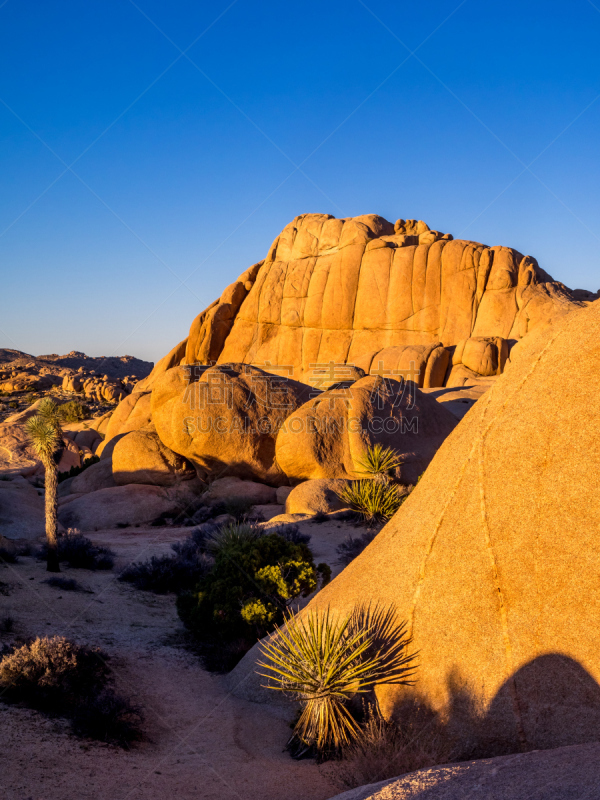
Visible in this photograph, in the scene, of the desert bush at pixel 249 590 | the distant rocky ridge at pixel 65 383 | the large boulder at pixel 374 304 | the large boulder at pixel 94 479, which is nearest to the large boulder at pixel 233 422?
the large boulder at pixel 94 479

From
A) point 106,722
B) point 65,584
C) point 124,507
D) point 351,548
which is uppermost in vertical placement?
point 124,507

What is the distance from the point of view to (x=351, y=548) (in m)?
11.1

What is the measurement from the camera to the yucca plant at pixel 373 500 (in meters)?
13.4

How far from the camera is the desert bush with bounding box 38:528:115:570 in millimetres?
11172

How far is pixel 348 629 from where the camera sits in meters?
4.88

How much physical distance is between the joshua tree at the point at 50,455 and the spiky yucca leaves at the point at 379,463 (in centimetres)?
822

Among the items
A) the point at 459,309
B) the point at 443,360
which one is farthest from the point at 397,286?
the point at 443,360

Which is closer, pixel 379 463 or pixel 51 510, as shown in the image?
pixel 51 510

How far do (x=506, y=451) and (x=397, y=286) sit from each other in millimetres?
34181

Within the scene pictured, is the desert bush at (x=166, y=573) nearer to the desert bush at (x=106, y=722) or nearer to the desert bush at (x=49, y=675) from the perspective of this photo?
the desert bush at (x=49, y=675)

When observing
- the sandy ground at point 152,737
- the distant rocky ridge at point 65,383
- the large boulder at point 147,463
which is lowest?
the sandy ground at point 152,737

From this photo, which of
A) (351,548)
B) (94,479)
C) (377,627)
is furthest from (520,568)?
(94,479)

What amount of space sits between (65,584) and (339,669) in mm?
6478

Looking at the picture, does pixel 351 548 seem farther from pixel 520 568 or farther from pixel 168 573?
pixel 520 568
